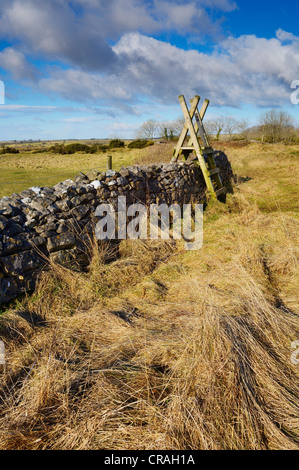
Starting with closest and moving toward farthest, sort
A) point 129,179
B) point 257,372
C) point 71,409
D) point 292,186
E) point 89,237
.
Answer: point 71,409 → point 257,372 → point 89,237 → point 129,179 → point 292,186

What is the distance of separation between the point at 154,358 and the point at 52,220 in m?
3.00

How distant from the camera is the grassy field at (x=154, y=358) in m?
2.08

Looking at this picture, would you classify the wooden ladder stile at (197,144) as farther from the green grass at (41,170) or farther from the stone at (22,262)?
the stone at (22,262)

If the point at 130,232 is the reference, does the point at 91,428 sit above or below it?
below

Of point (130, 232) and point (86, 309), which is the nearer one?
point (86, 309)

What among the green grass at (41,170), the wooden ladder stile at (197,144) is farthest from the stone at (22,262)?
the wooden ladder stile at (197,144)

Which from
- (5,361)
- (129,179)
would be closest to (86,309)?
(5,361)

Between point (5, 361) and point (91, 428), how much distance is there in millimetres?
1332

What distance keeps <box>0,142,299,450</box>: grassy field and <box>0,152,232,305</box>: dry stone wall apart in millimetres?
281

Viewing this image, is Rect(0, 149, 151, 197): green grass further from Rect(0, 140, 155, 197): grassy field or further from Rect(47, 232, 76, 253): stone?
Rect(47, 232, 76, 253): stone

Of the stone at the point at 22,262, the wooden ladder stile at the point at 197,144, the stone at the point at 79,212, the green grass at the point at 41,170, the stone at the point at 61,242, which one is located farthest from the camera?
the green grass at the point at 41,170

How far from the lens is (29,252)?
14.1 ft

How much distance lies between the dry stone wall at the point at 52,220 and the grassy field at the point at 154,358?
28cm
